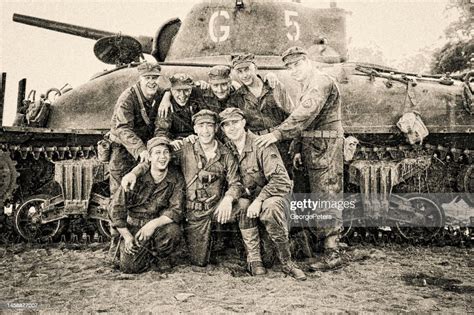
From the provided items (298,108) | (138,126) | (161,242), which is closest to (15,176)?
(138,126)

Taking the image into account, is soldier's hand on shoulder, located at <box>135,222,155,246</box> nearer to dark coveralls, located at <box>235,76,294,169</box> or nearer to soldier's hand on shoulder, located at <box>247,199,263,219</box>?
soldier's hand on shoulder, located at <box>247,199,263,219</box>

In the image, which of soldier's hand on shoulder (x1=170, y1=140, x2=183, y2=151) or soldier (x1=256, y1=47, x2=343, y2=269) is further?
soldier (x1=256, y1=47, x2=343, y2=269)

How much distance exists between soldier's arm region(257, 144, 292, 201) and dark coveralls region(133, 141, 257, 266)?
288 mm

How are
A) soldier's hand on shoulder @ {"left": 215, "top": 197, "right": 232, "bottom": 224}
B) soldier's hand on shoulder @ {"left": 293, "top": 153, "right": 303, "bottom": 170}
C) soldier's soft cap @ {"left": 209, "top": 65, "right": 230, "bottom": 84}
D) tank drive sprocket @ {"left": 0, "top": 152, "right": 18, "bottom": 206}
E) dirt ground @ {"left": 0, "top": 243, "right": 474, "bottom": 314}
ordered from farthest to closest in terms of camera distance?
tank drive sprocket @ {"left": 0, "top": 152, "right": 18, "bottom": 206} → soldier's hand on shoulder @ {"left": 293, "top": 153, "right": 303, "bottom": 170} → soldier's soft cap @ {"left": 209, "top": 65, "right": 230, "bottom": 84} → soldier's hand on shoulder @ {"left": 215, "top": 197, "right": 232, "bottom": 224} → dirt ground @ {"left": 0, "top": 243, "right": 474, "bottom": 314}

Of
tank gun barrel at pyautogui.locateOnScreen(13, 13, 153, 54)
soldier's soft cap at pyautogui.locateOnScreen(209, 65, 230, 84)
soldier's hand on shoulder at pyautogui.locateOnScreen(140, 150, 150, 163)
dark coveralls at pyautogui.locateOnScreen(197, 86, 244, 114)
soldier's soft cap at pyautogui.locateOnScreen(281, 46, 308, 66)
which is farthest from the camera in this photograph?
tank gun barrel at pyautogui.locateOnScreen(13, 13, 153, 54)

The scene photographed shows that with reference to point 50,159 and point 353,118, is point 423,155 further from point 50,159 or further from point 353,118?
point 50,159

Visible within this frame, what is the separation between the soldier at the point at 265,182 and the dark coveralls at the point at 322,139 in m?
0.46

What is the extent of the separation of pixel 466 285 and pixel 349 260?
1.37 meters

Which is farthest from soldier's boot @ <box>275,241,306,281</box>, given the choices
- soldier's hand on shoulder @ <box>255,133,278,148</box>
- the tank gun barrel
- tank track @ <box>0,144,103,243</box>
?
the tank gun barrel

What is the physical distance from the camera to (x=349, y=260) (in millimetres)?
5832

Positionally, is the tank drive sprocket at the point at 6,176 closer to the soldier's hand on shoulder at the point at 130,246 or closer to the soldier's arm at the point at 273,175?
the soldier's hand on shoulder at the point at 130,246

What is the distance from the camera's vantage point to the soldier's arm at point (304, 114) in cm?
551

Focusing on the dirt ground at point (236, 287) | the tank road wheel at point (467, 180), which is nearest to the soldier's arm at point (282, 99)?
the dirt ground at point (236, 287)

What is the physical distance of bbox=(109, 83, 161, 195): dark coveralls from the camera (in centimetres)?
564
